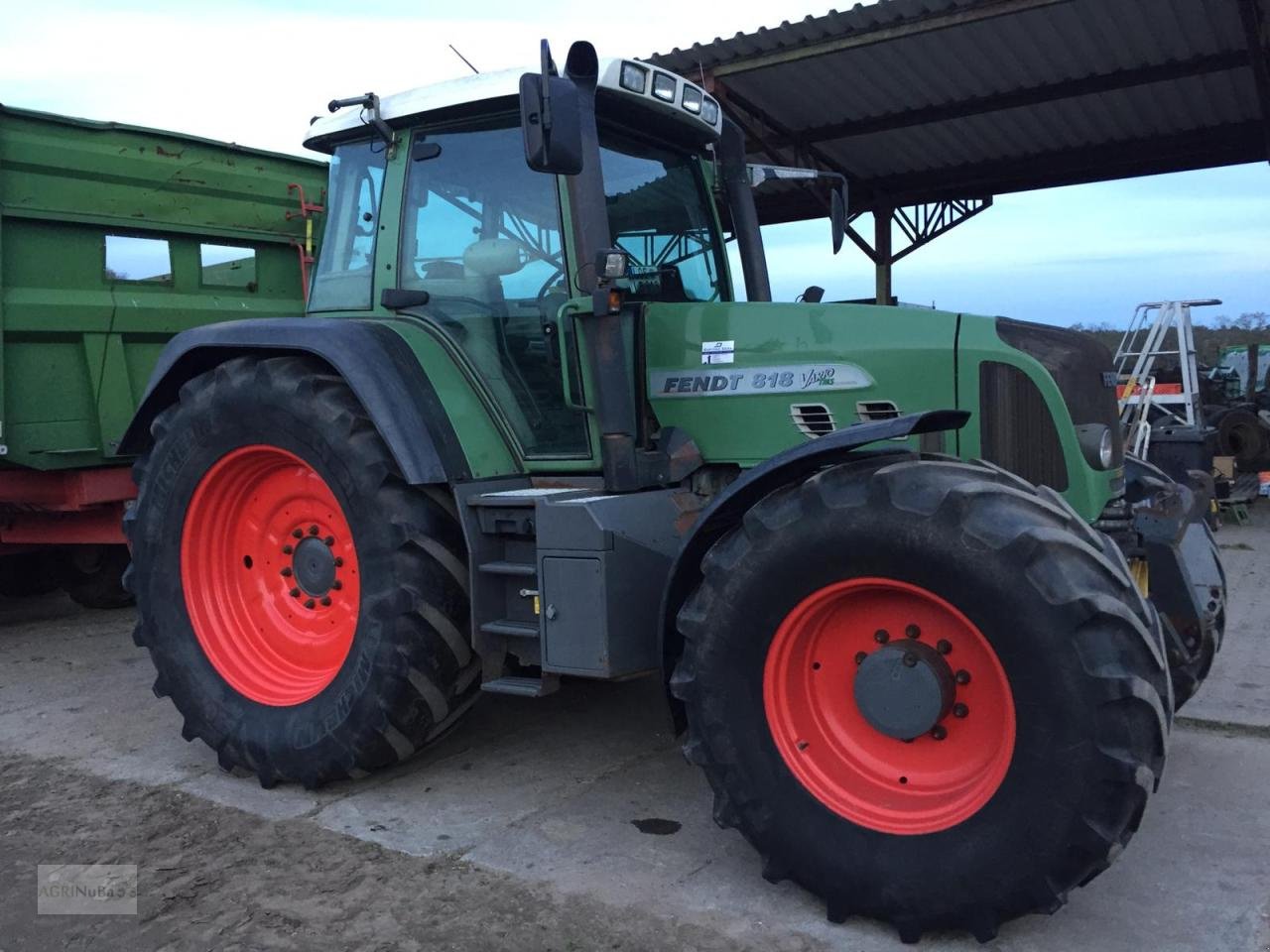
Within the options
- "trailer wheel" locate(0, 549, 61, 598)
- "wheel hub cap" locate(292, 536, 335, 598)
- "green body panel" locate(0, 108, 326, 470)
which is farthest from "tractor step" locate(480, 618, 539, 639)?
"trailer wheel" locate(0, 549, 61, 598)

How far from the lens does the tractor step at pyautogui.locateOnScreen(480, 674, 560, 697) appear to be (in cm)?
374

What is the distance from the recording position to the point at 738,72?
33.8 feet

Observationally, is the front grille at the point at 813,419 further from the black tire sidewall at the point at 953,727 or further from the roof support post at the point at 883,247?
the roof support post at the point at 883,247

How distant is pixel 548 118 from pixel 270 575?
2.19 meters

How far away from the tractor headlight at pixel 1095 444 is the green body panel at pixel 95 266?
15.9 feet

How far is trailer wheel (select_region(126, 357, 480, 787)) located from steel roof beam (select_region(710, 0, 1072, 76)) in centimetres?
678

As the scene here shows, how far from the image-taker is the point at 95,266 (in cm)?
604

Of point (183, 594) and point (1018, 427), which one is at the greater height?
point (1018, 427)

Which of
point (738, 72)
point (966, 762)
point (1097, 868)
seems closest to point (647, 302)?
point (966, 762)

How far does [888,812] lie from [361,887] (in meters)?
1.53

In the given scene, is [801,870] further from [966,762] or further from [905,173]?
[905,173]

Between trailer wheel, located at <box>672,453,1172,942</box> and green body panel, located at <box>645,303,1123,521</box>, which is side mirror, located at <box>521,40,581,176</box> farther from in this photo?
trailer wheel, located at <box>672,453,1172,942</box>

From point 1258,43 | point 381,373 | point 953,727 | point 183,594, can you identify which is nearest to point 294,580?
point 183,594

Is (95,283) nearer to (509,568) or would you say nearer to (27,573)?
(27,573)
